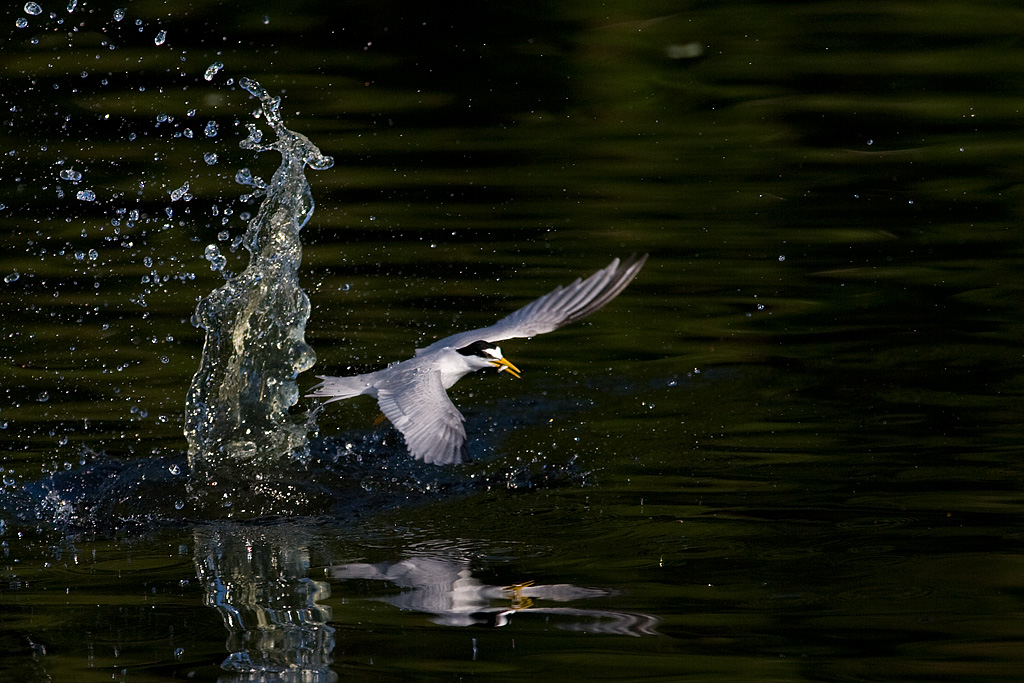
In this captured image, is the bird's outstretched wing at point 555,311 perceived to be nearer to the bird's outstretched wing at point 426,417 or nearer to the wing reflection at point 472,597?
the bird's outstretched wing at point 426,417

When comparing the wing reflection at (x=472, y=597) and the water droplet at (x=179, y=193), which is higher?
the water droplet at (x=179, y=193)

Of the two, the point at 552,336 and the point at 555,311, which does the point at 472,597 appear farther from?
the point at 552,336

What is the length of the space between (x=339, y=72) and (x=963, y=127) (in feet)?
17.9

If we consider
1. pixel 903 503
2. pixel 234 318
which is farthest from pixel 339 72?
pixel 903 503

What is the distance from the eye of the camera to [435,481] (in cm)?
629

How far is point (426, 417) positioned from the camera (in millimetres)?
6523

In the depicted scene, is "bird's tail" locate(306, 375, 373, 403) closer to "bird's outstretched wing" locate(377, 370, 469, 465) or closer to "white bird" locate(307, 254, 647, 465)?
"white bird" locate(307, 254, 647, 465)

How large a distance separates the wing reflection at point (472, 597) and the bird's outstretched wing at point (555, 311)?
2244 millimetres

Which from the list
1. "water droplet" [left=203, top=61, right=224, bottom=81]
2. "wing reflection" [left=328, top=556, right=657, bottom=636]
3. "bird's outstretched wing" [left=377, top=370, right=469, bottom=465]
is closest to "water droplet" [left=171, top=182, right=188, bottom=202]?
"water droplet" [left=203, top=61, right=224, bottom=81]

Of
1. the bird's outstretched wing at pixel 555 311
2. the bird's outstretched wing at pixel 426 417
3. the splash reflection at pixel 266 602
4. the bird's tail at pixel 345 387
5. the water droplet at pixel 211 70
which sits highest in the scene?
the water droplet at pixel 211 70

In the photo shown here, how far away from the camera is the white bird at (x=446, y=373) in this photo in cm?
640

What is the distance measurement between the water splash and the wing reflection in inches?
50.6

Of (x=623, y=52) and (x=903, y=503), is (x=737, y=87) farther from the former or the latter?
(x=903, y=503)

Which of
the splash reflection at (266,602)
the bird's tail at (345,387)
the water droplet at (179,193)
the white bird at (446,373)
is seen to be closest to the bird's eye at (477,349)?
→ the white bird at (446,373)
